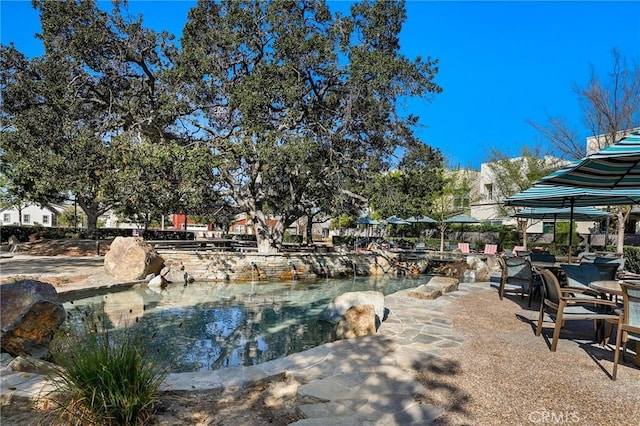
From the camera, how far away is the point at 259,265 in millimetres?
13039

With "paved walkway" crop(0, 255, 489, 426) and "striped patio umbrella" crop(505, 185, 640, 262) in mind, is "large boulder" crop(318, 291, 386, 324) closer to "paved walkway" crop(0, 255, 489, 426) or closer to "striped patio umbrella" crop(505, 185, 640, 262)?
"paved walkway" crop(0, 255, 489, 426)

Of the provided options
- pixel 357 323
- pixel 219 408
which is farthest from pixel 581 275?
pixel 219 408

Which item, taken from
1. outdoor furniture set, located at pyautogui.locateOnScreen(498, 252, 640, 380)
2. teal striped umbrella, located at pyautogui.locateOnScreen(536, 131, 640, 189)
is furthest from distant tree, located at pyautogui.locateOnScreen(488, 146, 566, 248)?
teal striped umbrella, located at pyautogui.locateOnScreen(536, 131, 640, 189)

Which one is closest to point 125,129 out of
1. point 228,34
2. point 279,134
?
point 228,34

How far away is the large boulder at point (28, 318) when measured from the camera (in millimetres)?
4262

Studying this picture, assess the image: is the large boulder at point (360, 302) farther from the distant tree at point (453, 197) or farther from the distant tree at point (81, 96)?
the distant tree at point (453, 197)

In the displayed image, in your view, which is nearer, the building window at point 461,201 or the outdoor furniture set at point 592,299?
the outdoor furniture set at point 592,299

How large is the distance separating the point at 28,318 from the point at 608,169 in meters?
7.05

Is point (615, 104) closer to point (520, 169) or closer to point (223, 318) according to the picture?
point (520, 169)

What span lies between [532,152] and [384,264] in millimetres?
13233

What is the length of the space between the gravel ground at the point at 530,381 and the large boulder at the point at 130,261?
936 cm

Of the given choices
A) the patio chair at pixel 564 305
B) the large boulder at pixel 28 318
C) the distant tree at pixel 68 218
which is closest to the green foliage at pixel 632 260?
the patio chair at pixel 564 305

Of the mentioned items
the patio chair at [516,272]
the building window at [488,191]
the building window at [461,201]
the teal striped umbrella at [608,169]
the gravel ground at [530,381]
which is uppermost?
the building window at [488,191]

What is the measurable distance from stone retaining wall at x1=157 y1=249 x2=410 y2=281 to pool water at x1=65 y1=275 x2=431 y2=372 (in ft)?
2.13
